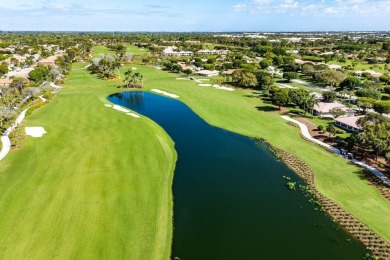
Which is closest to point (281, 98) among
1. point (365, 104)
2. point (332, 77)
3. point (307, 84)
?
point (365, 104)

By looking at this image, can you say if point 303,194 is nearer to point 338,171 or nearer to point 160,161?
point 338,171

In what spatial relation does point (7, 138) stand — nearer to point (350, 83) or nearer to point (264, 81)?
point (264, 81)

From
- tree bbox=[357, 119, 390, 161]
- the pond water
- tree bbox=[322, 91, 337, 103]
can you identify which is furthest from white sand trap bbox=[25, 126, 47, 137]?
tree bbox=[322, 91, 337, 103]

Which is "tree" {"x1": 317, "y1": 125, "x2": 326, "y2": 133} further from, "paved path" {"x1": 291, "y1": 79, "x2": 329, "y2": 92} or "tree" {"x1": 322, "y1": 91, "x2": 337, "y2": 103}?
"paved path" {"x1": 291, "y1": 79, "x2": 329, "y2": 92}

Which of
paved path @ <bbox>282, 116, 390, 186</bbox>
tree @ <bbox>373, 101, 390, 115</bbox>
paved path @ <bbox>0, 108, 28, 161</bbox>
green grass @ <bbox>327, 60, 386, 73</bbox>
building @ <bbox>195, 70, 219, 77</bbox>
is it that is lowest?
paved path @ <bbox>282, 116, 390, 186</bbox>

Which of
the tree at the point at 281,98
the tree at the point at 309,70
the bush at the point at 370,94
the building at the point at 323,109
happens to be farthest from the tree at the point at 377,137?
the tree at the point at 309,70

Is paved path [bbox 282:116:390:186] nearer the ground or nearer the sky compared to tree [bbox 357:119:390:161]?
nearer the ground
